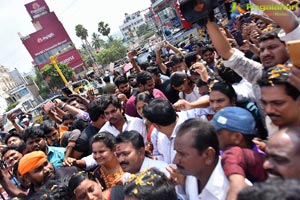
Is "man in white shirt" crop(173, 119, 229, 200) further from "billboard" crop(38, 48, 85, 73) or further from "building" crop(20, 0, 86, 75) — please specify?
"billboard" crop(38, 48, 85, 73)

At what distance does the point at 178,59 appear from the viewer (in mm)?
5344

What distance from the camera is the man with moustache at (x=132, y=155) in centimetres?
229

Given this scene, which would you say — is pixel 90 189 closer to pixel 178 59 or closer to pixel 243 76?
pixel 243 76

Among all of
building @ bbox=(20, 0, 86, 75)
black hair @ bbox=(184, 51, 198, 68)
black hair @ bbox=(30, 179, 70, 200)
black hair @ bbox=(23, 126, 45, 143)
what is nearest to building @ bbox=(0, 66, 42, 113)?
building @ bbox=(20, 0, 86, 75)

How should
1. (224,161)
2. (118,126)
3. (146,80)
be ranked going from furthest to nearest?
(146,80) → (118,126) → (224,161)

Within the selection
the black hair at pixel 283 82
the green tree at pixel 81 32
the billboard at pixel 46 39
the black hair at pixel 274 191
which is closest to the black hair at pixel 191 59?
the black hair at pixel 283 82

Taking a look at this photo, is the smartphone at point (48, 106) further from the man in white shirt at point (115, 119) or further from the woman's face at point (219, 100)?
the woman's face at point (219, 100)

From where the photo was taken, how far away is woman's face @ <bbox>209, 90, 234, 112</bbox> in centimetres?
240

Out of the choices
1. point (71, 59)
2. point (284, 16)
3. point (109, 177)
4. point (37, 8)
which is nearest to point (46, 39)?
point (71, 59)

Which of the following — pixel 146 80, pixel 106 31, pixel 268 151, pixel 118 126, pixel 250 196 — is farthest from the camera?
pixel 106 31

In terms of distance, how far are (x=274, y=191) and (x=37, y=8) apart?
7286cm

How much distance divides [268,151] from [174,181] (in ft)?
2.45

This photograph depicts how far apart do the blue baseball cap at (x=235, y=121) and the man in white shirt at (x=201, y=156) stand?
10cm

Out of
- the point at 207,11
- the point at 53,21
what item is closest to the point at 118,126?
the point at 207,11
